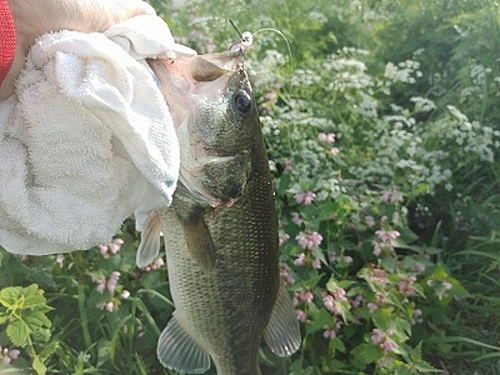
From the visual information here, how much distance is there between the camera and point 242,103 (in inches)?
62.9

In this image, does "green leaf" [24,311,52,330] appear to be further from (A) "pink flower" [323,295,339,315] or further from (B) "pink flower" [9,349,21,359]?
(A) "pink flower" [323,295,339,315]

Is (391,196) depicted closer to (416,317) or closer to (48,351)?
(416,317)

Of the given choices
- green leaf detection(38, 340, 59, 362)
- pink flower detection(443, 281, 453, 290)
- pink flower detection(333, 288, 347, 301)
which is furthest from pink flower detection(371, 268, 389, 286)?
green leaf detection(38, 340, 59, 362)

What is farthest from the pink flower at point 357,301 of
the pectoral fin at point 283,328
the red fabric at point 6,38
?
the red fabric at point 6,38

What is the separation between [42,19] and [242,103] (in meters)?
0.54

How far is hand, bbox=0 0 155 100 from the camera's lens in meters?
1.14

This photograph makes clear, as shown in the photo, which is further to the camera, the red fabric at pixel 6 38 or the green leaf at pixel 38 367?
the green leaf at pixel 38 367

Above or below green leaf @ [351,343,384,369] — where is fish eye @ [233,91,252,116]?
above

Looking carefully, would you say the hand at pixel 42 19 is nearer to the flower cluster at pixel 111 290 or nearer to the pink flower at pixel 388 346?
the flower cluster at pixel 111 290

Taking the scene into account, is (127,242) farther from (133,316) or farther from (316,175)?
(316,175)

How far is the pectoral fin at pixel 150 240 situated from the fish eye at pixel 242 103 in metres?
0.33

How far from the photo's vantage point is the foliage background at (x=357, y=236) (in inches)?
102

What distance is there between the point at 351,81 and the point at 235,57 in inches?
77.1

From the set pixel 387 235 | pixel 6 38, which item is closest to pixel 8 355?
pixel 387 235
